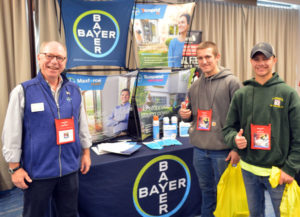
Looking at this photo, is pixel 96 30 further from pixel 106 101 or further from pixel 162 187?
pixel 162 187

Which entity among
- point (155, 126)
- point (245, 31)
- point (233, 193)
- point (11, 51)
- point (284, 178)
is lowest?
point (233, 193)

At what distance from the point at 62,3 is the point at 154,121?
1.16 m

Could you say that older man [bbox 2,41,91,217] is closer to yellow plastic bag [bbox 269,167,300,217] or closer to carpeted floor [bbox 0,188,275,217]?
yellow plastic bag [bbox 269,167,300,217]

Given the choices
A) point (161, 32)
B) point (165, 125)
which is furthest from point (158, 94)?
point (161, 32)

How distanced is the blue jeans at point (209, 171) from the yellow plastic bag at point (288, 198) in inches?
16.7

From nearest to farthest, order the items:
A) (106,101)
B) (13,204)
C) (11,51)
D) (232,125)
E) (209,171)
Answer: (232,125)
(209,171)
(106,101)
(13,204)
(11,51)

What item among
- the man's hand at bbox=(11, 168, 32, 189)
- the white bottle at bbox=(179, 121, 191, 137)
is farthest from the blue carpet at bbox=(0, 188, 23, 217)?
the white bottle at bbox=(179, 121, 191, 137)

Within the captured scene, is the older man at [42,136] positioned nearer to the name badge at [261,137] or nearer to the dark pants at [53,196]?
the dark pants at [53,196]

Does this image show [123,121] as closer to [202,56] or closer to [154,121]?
[154,121]

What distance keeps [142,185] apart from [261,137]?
0.96 metres

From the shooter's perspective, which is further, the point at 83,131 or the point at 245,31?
the point at 245,31

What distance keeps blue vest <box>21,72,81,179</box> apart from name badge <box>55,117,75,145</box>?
0.8 inches

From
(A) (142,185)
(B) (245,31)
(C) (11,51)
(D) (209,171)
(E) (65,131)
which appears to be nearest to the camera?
(E) (65,131)

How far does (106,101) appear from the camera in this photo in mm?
1974
